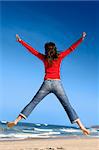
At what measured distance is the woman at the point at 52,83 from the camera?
27.8 ft

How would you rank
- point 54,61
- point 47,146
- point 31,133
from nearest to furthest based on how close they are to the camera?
point 54,61 → point 47,146 → point 31,133

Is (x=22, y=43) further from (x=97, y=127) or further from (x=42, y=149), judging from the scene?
(x=97, y=127)

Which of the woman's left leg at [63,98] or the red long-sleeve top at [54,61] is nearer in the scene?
the woman's left leg at [63,98]

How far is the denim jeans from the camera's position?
844cm

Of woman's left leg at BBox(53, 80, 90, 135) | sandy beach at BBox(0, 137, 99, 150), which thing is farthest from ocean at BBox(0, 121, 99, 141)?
woman's left leg at BBox(53, 80, 90, 135)

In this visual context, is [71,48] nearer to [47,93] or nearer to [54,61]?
[54,61]

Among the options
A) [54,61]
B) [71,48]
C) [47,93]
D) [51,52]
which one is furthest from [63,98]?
[71,48]

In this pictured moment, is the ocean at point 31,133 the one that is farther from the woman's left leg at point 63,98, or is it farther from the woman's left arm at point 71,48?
the woman's left arm at point 71,48

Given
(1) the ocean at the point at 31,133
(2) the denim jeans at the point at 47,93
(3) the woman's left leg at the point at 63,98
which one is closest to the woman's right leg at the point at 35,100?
(2) the denim jeans at the point at 47,93

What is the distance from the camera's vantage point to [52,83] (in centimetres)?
852

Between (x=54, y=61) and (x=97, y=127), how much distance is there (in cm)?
4022

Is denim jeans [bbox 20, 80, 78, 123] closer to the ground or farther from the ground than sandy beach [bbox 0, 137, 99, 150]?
farther from the ground

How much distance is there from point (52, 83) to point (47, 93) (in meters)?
0.24

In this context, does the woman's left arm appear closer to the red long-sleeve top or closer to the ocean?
the red long-sleeve top
